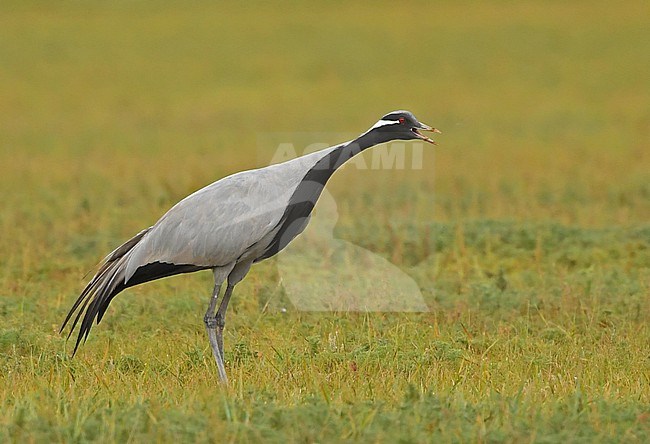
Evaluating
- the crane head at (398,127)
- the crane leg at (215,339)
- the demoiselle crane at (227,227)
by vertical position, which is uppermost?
the crane head at (398,127)

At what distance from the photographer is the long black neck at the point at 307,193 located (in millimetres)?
6414

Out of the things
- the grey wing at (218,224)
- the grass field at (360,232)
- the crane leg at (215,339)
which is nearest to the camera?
the grass field at (360,232)

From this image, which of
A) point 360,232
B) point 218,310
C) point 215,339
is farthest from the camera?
point 360,232

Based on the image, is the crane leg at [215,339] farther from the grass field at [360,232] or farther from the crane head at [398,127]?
the crane head at [398,127]

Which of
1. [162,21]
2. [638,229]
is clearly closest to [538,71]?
[162,21]

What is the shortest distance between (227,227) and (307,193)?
497mm

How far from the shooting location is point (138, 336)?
715 cm

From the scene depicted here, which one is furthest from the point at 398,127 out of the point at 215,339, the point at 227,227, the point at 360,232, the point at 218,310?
the point at 360,232

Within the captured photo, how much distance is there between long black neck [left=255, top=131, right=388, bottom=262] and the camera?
6414 millimetres

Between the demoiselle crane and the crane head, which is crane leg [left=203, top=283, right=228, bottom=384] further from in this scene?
the crane head

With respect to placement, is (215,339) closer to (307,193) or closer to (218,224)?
(218,224)

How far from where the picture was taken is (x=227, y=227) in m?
6.43

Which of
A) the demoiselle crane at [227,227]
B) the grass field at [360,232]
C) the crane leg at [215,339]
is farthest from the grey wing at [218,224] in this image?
the grass field at [360,232]

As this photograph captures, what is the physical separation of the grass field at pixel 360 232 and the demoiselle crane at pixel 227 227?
443 millimetres
